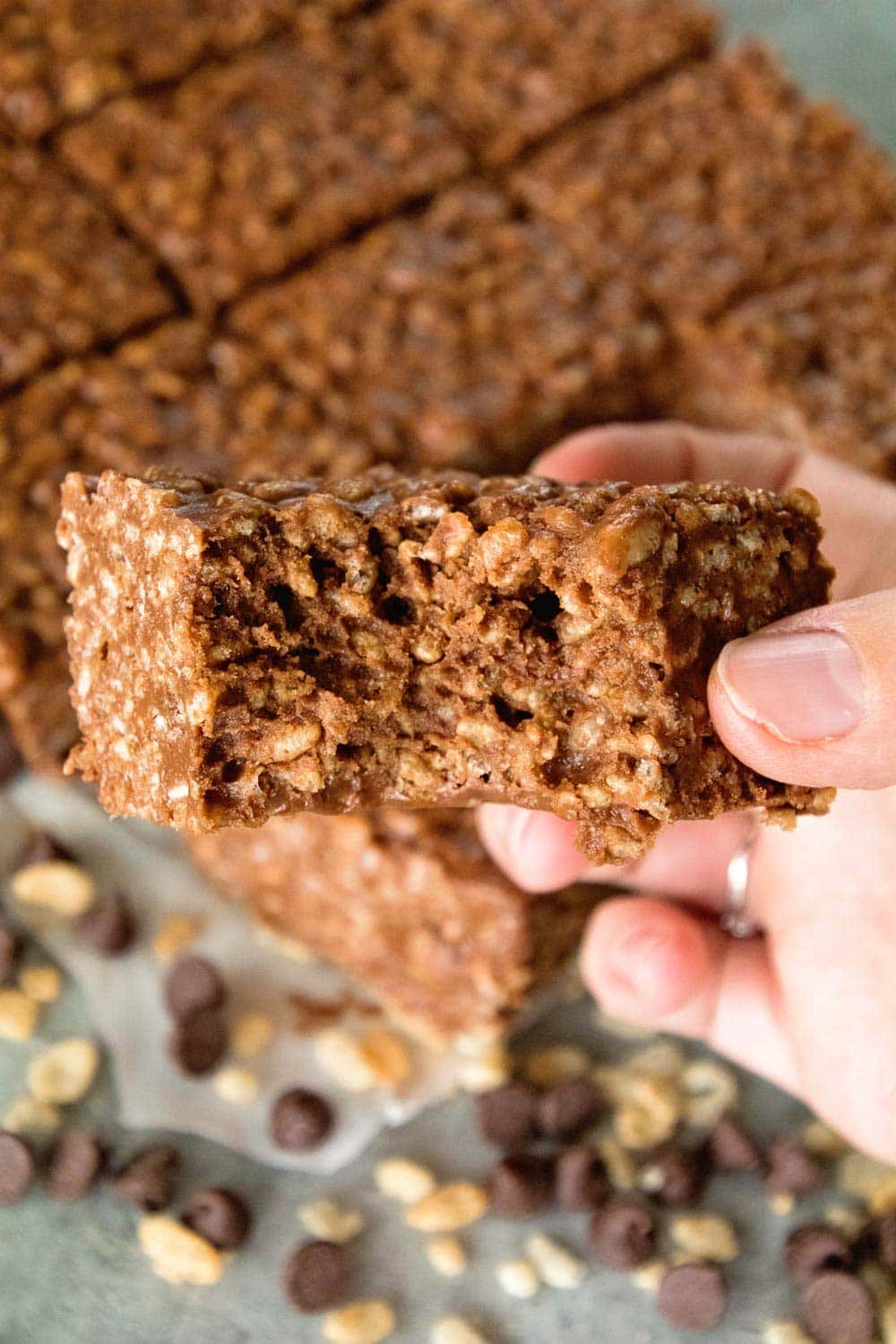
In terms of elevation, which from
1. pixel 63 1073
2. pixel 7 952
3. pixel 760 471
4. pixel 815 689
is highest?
pixel 760 471

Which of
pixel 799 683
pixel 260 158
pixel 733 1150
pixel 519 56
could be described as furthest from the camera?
pixel 519 56

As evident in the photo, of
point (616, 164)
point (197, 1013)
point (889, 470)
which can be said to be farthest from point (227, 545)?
point (616, 164)

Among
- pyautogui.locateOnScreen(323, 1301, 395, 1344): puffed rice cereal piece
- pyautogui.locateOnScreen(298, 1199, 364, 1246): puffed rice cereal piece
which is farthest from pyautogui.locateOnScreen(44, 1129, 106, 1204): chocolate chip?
pyautogui.locateOnScreen(323, 1301, 395, 1344): puffed rice cereal piece

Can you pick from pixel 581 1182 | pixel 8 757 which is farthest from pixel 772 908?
pixel 8 757

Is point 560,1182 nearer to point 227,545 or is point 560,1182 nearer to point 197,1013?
point 197,1013

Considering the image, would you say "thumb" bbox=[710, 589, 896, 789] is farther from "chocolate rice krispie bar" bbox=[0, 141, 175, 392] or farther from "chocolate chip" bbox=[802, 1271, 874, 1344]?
"chocolate rice krispie bar" bbox=[0, 141, 175, 392]

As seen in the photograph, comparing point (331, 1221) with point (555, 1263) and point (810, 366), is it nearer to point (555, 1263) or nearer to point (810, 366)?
point (555, 1263)

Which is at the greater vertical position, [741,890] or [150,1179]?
[741,890]
